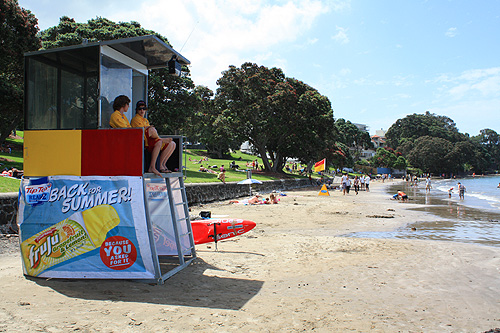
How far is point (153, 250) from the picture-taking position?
5.71 m

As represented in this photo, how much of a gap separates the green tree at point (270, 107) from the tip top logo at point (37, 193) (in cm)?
3430

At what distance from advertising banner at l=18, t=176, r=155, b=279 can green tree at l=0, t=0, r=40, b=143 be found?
570 inches

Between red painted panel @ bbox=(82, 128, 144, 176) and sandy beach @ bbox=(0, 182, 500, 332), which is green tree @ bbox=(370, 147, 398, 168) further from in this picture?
red painted panel @ bbox=(82, 128, 144, 176)

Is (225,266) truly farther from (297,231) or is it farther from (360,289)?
(297,231)

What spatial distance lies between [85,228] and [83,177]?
846 millimetres

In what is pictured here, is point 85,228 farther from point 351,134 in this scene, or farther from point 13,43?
point 351,134

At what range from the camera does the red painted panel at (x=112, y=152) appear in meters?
5.79

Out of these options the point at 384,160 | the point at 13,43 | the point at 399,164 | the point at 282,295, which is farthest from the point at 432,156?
the point at 282,295

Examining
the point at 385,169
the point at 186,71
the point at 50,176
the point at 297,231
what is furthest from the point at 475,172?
the point at 50,176

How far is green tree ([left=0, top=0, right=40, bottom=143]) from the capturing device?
658 inches

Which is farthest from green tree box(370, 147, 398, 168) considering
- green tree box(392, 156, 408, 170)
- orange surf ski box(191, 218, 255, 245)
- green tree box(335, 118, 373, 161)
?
orange surf ski box(191, 218, 255, 245)

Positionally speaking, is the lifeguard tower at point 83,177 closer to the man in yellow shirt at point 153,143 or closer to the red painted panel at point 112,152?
the red painted panel at point 112,152

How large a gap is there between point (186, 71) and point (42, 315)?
28.6m

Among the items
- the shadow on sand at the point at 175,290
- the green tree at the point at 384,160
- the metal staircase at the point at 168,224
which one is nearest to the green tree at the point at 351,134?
the green tree at the point at 384,160
